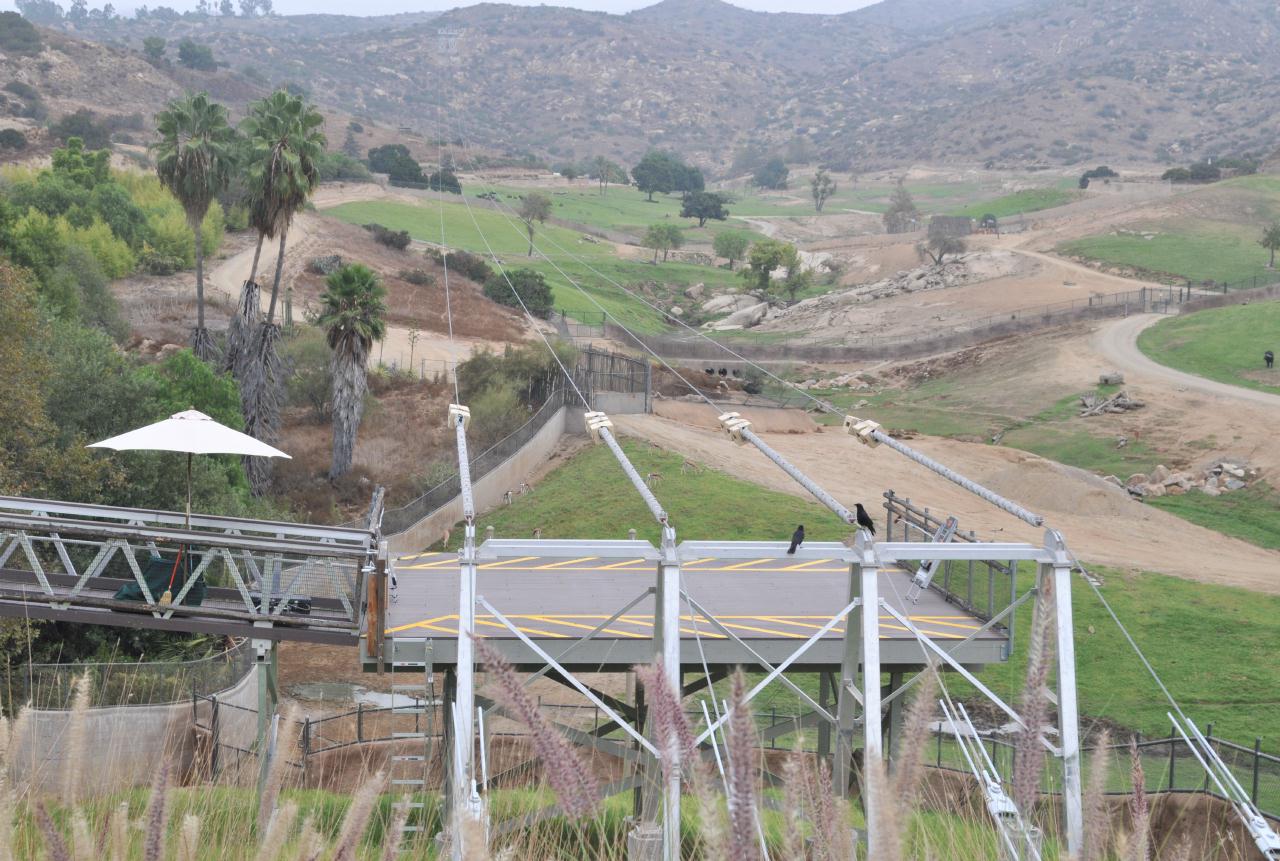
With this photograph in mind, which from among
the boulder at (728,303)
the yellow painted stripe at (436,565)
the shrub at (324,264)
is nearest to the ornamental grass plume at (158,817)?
the yellow painted stripe at (436,565)

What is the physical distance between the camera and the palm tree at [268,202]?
45156 millimetres

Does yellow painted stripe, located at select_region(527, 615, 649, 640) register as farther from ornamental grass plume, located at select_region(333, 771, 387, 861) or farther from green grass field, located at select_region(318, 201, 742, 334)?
green grass field, located at select_region(318, 201, 742, 334)

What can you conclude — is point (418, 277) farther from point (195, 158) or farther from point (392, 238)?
point (195, 158)

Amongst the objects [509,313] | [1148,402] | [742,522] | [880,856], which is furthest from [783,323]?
[880,856]

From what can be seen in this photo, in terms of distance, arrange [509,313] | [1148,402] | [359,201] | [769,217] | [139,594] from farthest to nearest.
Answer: [769,217] → [359,201] → [509,313] → [1148,402] → [139,594]

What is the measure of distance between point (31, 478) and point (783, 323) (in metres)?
75.1

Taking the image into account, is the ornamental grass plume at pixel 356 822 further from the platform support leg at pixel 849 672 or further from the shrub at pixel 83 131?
the shrub at pixel 83 131

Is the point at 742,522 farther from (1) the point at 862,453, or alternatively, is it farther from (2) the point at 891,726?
(2) the point at 891,726

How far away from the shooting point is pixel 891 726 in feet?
67.1

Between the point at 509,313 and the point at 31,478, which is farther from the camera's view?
the point at 509,313

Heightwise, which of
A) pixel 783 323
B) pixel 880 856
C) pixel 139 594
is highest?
pixel 880 856

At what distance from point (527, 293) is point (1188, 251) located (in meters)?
53.0

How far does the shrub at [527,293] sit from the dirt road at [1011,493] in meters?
33.0

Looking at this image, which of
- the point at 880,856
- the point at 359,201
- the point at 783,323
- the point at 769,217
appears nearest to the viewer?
the point at 880,856
